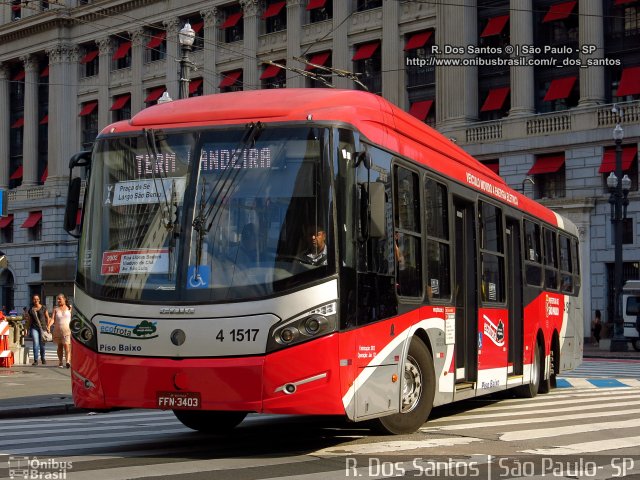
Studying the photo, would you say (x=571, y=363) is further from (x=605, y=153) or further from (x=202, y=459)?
(x=605, y=153)

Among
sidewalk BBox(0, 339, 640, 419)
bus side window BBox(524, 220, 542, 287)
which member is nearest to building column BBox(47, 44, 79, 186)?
sidewalk BBox(0, 339, 640, 419)

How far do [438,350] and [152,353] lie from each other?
12.4 feet

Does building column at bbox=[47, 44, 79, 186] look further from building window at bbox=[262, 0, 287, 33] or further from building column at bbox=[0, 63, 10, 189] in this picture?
building window at bbox=[262, 0, 287, 33]

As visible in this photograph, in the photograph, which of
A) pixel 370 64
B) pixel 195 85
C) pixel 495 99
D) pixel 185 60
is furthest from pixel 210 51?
pixel 185 60

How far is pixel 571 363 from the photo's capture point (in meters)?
20.8

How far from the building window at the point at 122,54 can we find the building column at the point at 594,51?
101ft

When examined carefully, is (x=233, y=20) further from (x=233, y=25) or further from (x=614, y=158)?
(x=614, y=158)

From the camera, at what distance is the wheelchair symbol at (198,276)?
9695 mm

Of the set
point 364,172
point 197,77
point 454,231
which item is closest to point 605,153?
point 197,77

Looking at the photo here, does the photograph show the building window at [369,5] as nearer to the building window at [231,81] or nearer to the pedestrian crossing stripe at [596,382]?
the building window at [231,81]

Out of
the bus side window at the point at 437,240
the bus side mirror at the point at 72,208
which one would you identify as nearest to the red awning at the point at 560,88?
the bus side window at the point at 437,240

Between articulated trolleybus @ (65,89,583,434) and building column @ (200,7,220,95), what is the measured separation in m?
48.9

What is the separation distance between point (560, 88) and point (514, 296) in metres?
31.7

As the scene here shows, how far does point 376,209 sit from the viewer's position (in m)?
10.1
